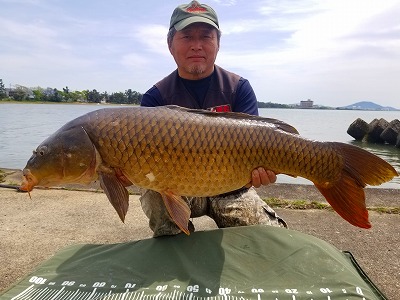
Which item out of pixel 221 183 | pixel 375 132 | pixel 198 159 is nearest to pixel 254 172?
pixel 221 183

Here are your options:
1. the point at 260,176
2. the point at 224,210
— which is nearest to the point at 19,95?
the point at 224,210

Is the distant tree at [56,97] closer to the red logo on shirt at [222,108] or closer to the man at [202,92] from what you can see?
the man at [202,92]

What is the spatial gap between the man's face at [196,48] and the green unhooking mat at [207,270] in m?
1.24

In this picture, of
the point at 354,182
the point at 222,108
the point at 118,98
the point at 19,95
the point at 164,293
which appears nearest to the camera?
the point at 164,293

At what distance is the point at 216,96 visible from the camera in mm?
2930

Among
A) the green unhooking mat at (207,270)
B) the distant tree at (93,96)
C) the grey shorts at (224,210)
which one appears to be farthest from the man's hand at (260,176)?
the distant tree at (93,96)

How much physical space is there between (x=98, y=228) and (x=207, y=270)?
4.18ft

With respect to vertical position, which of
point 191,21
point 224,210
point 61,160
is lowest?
point 224,210

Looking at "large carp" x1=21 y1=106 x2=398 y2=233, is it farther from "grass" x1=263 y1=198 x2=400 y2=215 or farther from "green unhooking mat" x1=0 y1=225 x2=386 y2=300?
"grass" x1=263 y1=198 x2=400 y2=215

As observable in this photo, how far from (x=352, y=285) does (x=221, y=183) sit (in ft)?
2.74

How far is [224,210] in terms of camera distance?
107 inches

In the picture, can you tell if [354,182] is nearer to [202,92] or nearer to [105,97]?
[202,92]

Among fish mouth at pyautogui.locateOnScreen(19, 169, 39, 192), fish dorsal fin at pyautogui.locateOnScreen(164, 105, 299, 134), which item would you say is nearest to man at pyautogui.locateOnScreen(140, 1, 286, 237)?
fish dorsal fin at pyautogui.locateOnScreen(164, 105, 299, 134)

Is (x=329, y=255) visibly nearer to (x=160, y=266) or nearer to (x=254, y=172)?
(x=254, y=172)
